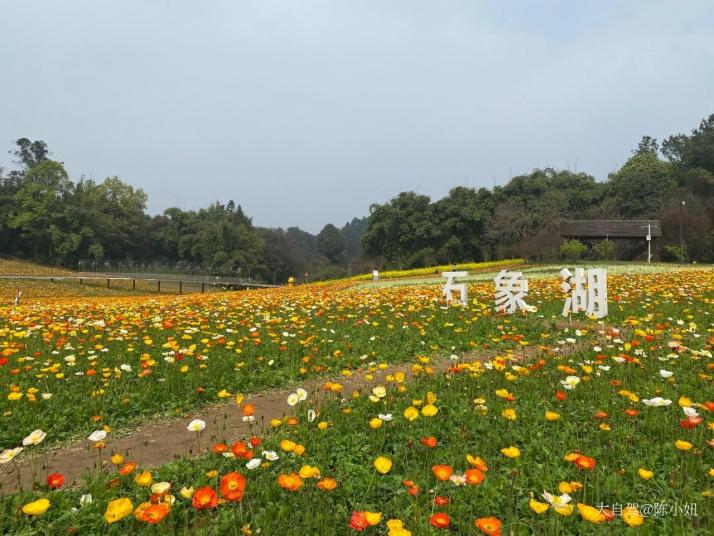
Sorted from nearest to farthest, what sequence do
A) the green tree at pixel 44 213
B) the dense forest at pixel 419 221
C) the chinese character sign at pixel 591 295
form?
1. the chinese character sign at pixel 591 295
2. the dense forest at pixel 419 221
3. the green tree at pixel 44 213

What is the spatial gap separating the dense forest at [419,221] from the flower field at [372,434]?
93.7 ft

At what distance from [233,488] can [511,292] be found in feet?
22.8

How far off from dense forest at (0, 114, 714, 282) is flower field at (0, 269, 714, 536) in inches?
1124

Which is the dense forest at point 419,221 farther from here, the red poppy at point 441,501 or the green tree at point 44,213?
the red poppy at point 441,501

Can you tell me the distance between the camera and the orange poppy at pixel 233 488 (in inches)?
73.8

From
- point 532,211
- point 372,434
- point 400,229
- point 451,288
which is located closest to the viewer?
point 372,434

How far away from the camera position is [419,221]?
144 ft

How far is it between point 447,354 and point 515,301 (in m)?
2.86

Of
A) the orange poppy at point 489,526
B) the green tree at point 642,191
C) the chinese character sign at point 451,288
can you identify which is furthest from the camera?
the green tree at point 642,191

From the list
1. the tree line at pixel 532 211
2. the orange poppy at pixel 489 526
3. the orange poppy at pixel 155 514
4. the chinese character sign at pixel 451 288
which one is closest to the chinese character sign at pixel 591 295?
the chinese character sign at pixel 451 288

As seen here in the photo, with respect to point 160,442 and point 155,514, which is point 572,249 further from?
point 155,514

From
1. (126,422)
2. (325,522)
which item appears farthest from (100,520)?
(126,422)

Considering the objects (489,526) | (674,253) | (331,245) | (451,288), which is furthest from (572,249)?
(331,245)

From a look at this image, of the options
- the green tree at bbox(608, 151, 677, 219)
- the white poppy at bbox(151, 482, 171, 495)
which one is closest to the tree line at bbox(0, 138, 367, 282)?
the green tree at bbox(608, 151, 677, 219)
